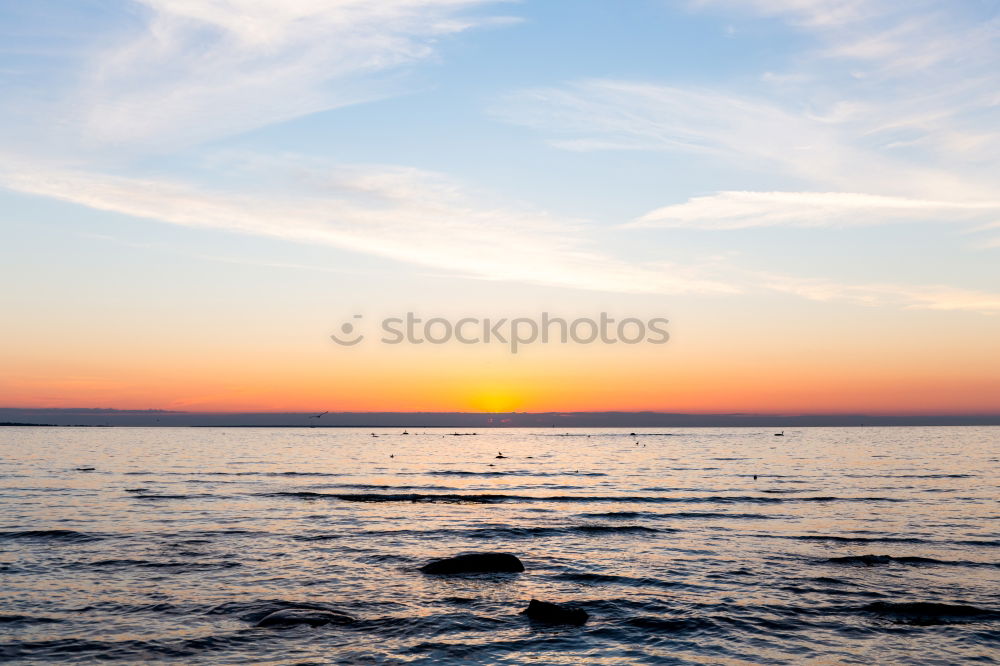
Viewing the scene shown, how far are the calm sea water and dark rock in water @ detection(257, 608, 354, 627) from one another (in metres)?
0.56

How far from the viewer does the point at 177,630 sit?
20.5m

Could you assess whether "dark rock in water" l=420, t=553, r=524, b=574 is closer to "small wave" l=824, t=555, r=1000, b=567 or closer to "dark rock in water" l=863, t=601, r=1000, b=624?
"dark rock in water" l=863, t=601, r=1000, b=624

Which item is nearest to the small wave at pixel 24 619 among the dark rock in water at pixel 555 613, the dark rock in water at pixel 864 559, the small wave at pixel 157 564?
the small wave at pixel 157 564

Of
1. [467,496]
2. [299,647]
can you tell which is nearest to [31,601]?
[299,647]

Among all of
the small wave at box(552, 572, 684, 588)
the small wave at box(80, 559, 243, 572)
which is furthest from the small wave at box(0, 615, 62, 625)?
the small wave at box(552, 572, 684, 588)

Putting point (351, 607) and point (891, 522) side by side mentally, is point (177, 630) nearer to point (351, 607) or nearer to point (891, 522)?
point (351, 607)

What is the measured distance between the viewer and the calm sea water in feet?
63.5

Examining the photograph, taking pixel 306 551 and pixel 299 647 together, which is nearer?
pixel 299 647

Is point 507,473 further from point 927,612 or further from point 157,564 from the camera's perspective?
point 927,612

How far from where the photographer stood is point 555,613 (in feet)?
72.6

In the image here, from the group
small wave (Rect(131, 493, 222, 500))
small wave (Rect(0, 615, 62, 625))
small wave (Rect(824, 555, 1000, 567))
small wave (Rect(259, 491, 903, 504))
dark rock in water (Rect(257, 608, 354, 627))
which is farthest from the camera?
small wave (Rect(259, 491, 903, 504))

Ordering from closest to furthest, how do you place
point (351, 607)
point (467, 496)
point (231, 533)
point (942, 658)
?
1. point (942, 658)
2. point (351, 607)
3. point (231, 533)
4. point (467, 496)

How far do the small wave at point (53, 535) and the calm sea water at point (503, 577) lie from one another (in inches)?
9.3

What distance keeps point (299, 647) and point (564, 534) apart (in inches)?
962
